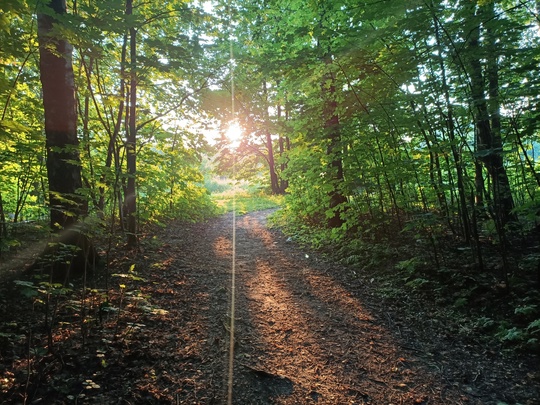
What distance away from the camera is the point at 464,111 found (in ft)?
14.6

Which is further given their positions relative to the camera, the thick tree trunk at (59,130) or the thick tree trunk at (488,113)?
the thick tree trunk at (59,130)

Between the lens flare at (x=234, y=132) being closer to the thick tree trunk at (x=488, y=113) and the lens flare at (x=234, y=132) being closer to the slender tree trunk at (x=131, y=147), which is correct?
the slender tree trunk at (x=131, y=147)

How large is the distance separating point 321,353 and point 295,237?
593cm

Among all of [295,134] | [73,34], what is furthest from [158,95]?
[73,34]

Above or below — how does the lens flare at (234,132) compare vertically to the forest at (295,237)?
above

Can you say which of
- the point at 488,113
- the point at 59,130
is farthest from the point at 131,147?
the point at 488,113

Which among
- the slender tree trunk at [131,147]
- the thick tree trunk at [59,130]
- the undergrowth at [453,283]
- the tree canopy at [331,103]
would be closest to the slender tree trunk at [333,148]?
the tree canopy at [331,103]

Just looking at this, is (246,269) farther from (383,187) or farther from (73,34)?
(73,34)

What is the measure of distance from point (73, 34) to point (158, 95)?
4.88m

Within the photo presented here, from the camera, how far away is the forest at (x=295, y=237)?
119 inches

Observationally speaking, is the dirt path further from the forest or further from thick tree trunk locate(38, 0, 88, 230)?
thick tree trunk locate(38, 0, 88, 230)

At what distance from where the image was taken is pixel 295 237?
9.45 metres

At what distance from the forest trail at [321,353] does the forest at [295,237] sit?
0.09 ft

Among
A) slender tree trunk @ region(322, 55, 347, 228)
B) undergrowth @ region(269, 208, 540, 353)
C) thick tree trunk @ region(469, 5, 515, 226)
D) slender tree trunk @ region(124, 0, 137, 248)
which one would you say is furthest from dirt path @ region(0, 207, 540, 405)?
slender tree trunk @ region(322, 55, 347, 228)
